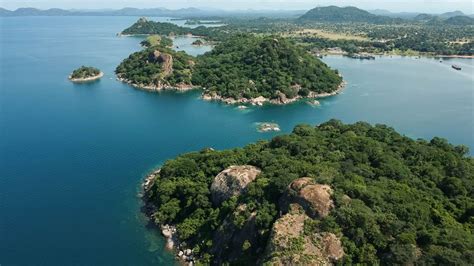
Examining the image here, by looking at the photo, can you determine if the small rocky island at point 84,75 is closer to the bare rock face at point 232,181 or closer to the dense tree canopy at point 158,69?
the dense tree canopy at point 158,69

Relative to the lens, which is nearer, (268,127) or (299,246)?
(299,246)

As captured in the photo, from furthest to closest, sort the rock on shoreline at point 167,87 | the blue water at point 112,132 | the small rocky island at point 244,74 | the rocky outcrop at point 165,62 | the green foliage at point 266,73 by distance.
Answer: the rocky outcrop at point 165,62, the rock on shoreline at point 167,87, the green foliage at point 266,73, the small rocky island at point 244,74, the blue water at point 112,132

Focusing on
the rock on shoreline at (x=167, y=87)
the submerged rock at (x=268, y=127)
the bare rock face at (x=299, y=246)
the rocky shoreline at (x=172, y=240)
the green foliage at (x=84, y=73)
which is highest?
the bare rock face at (x=299, y=246)

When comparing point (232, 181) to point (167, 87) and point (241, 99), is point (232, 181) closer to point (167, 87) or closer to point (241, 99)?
point (241, 99)

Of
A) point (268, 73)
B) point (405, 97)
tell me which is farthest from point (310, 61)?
point (405, 97)

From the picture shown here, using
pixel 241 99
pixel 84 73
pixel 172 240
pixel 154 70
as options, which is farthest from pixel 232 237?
pixel 84 73

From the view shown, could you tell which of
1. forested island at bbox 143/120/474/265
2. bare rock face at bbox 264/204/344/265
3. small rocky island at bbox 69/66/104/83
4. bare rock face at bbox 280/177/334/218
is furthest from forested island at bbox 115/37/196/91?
bare rock face at bbox 264/204/344/265

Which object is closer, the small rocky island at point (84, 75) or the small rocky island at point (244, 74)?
the small rocky island at point (244, 74)

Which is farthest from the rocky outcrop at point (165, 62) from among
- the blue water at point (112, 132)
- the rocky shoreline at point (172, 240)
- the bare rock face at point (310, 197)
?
the bare rock face at point (310, 197)
